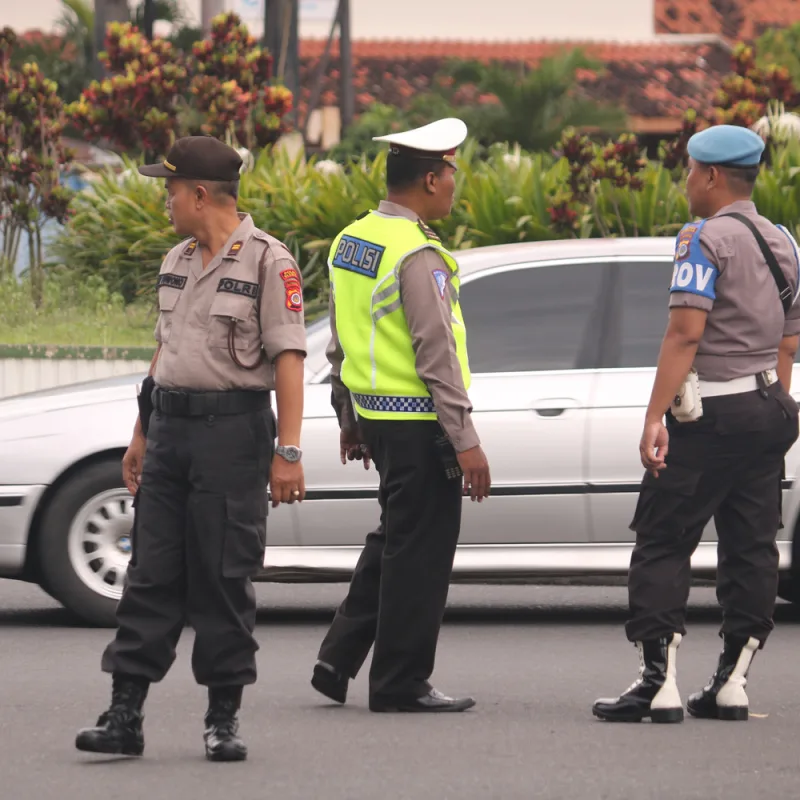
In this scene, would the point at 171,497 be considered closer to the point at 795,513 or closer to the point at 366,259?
the point at 366,259

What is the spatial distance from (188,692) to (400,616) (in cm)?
93

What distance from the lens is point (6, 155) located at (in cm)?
1609

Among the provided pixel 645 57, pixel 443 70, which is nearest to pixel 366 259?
pixel 443 70

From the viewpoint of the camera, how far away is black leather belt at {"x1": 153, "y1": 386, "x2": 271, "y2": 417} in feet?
18.0

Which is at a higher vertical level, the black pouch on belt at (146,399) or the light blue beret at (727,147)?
the light blue beret at (727,147)

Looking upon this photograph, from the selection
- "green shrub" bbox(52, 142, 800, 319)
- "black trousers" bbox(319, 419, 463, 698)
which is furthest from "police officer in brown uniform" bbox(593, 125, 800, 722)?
"green shrub" bbox(52, 142, 800, 319)

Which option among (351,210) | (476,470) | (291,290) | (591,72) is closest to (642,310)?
(476,470)

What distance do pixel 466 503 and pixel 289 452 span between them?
265 cm

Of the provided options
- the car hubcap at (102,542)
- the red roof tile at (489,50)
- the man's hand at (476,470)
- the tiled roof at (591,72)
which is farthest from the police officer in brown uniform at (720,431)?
the red roof tile at (489,50)

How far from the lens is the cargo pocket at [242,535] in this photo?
5465 millimetres

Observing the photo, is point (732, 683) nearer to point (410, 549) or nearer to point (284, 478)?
point (410, 549)

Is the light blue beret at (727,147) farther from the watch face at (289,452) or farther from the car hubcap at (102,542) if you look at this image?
the car hubcap at (102,542)

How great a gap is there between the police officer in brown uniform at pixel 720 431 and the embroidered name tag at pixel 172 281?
4.61 ft

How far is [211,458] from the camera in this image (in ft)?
17.9
